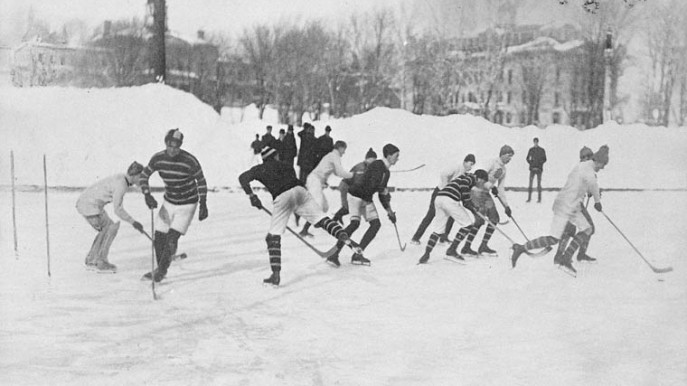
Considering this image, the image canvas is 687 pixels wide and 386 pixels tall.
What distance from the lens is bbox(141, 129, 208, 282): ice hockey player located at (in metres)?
7.30

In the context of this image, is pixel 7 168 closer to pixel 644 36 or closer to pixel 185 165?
pixel 185 165

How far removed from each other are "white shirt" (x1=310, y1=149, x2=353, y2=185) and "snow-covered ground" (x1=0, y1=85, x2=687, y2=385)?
1097 mm

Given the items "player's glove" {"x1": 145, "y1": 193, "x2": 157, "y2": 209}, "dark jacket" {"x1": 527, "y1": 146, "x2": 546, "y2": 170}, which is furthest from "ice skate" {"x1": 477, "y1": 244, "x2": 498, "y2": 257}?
"player's glove" {"x1": 145, "y1": 193, "x2": 157, "y2": 209}

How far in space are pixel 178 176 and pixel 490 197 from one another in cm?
426

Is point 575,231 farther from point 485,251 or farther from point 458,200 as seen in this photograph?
point 458,200

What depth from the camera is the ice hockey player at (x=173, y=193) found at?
7303mm

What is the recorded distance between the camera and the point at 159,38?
8.59m

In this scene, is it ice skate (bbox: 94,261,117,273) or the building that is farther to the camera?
the building

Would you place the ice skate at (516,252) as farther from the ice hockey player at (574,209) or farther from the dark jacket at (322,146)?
the dark jacket at (322,146)

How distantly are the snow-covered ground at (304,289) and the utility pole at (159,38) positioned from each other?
1.90 feet

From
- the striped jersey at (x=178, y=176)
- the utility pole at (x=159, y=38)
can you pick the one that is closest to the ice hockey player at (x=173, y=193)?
the striped jersey at (x=178, y=176)

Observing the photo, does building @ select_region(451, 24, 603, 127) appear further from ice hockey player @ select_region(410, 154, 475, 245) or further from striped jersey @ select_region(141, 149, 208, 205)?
striped jersey @ select_region(141, 149, 208, 205)

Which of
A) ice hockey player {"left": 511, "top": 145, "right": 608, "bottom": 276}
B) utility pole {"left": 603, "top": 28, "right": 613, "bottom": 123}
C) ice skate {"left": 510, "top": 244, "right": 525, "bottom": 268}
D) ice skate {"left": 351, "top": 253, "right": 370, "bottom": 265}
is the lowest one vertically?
ice skate {"left": 351, "top": 253, "right": 370, "bottom": 265}

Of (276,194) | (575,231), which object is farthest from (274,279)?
(575,231)
